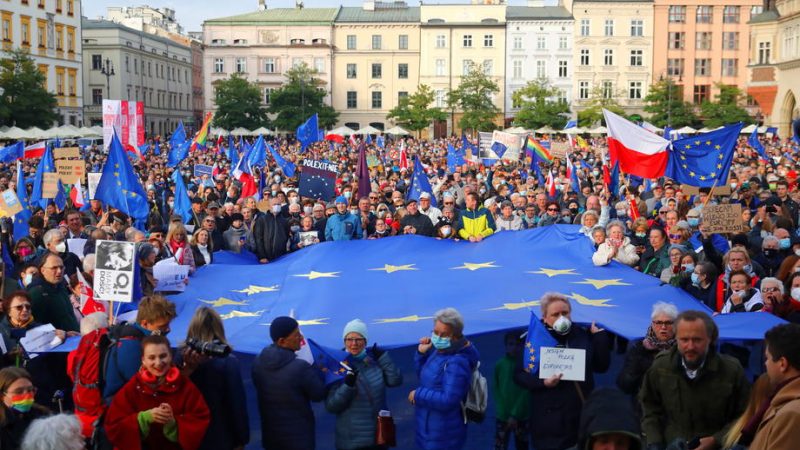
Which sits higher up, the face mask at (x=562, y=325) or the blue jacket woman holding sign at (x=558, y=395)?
the face mask at (x=562, y=325)

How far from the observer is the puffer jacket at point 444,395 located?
243 inches

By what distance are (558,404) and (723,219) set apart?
5180 mm

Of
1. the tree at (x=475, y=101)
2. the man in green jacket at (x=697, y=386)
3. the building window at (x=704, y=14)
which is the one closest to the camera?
the man in green jacket at (x=697, y=386)

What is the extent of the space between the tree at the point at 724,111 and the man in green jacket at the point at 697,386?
64.1m

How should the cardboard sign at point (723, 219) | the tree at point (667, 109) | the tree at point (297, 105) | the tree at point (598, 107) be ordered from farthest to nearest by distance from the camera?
the tree at point (297, 105) < the tree at point (598, 107) < the tree at point (667, 109) < the cardboard sign at point (723, 219)

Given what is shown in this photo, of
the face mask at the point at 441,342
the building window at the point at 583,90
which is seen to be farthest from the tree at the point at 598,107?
the face mask at the point at 441,342

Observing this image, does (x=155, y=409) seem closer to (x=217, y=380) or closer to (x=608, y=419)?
(x=217, y=380)

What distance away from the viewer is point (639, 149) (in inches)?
603

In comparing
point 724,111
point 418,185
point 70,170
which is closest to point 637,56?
point 724,111

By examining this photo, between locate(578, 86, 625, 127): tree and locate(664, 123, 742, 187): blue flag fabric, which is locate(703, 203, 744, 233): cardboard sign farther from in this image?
locate(578, 86, 625, 127): tree

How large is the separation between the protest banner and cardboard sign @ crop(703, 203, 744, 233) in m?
6.26

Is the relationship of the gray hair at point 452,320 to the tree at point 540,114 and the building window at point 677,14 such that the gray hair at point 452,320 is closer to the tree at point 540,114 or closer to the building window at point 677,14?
the tree at point 540,114

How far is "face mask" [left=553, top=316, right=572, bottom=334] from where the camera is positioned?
6105 mm

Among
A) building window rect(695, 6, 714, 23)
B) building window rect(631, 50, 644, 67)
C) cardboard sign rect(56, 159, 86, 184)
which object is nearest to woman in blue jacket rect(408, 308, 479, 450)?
cardboard sign rect(56, 159, 86, 184)
